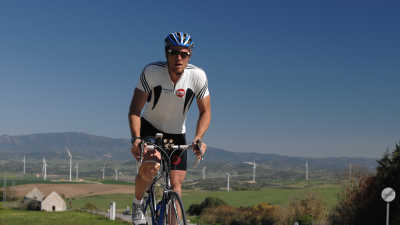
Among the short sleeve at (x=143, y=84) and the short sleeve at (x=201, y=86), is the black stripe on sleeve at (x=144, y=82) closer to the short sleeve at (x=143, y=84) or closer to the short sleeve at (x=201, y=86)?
the short sleeve at (x=143, y=84)

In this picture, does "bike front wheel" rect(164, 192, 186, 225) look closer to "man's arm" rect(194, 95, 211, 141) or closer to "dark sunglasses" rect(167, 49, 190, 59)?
"man's arm" rect(194, 95, 211, 141)

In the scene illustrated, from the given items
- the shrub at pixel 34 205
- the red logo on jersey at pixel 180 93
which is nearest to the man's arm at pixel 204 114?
the red logo on jersey at pixel 180 93

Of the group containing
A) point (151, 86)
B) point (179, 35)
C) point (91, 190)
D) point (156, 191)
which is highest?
point (179, 35)

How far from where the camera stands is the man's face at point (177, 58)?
23.0ft

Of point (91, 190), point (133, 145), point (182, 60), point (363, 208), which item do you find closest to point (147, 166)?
point (133, 145)

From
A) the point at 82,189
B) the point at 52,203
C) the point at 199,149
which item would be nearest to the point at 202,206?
the point at 52,203

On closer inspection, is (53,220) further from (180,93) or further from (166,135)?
(180,93)

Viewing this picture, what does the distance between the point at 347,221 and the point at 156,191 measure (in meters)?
41.0

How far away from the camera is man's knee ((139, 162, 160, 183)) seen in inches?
280

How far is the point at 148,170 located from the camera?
7.24 m

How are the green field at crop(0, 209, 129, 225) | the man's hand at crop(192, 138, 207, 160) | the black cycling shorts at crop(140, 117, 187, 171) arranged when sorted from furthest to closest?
the green field at crop(0, 209, 129, 225) < the black cycling shorts at crop(140, 117, 187, 171) < the man's hand at crop(192, 138, 207, 160)

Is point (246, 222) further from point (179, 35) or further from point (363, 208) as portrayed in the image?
point (179, 35)

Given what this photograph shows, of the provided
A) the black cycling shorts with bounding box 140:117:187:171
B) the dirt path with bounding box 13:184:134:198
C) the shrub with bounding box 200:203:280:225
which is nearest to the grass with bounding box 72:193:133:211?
the dirt path with bounding box 13:184:134:198

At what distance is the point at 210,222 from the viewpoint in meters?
63.1
